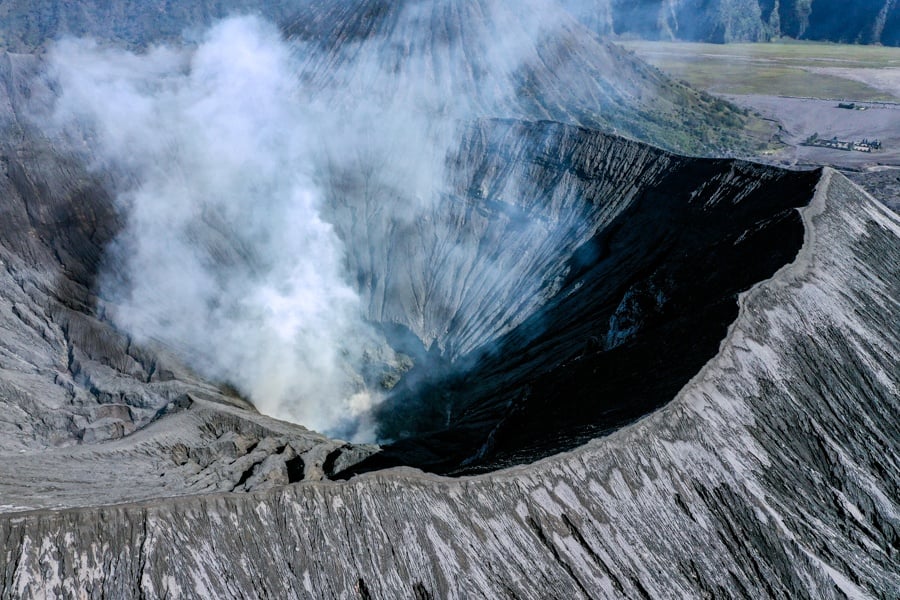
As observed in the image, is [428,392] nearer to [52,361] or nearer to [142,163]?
[52,361]

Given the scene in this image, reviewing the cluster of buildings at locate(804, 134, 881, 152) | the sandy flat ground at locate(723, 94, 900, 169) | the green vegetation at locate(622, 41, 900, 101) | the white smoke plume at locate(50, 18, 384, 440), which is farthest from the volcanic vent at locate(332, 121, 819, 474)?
the green vegetation at locate(622, 41, 900, 101)

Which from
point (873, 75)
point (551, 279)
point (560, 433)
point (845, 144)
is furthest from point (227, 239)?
point (873, 75)

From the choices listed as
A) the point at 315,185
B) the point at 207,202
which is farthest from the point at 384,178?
the point at 207,202

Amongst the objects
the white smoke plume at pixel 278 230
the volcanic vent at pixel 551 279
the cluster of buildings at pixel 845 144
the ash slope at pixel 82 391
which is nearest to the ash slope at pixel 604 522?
the volcanic vent at pixel 551 279

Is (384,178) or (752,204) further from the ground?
(384,178)

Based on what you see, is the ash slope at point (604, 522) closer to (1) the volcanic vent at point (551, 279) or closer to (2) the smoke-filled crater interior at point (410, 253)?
(1) the volcanic vent at point (551, 279)

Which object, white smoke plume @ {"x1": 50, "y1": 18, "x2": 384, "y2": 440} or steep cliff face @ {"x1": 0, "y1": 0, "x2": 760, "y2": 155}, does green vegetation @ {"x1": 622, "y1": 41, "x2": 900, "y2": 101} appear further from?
white smoke plume @ {"x1": 50, "y1": 18, "x2": 384, "y2": 440}

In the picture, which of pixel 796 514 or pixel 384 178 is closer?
pixel 796 514
